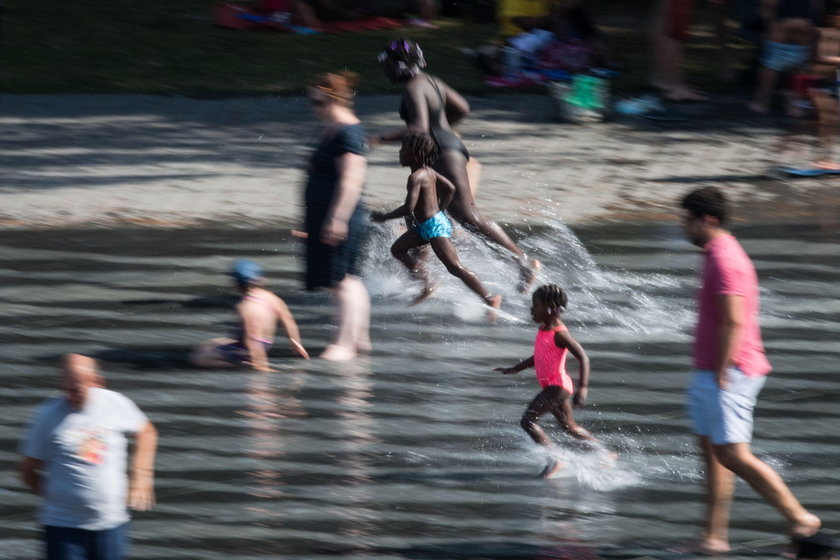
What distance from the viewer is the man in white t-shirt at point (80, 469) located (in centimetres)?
486

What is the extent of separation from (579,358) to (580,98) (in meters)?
8.16

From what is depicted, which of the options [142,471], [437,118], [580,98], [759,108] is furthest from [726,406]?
[759,108]

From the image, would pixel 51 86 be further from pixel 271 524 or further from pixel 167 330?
pixel 271 524

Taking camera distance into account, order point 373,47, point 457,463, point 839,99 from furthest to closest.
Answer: point 373,47
point 839,99
point 457,463

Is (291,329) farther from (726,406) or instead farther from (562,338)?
(726,406)

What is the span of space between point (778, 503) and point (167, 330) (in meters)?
4.45

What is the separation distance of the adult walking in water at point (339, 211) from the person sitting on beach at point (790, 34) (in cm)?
685

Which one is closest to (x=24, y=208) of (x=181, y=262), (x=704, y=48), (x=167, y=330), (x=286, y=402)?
(x=181, y=262)

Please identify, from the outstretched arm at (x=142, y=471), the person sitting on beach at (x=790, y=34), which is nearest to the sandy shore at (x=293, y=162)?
the person sitting on beach at (x=790, y=34)

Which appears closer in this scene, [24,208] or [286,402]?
[286,402]

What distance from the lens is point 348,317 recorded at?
825 cm

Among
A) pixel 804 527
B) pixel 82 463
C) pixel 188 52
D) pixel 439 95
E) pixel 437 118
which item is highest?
pixel 439 95

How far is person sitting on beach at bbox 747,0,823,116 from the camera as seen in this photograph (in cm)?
1379

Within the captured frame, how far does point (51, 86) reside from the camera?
1496 cm
